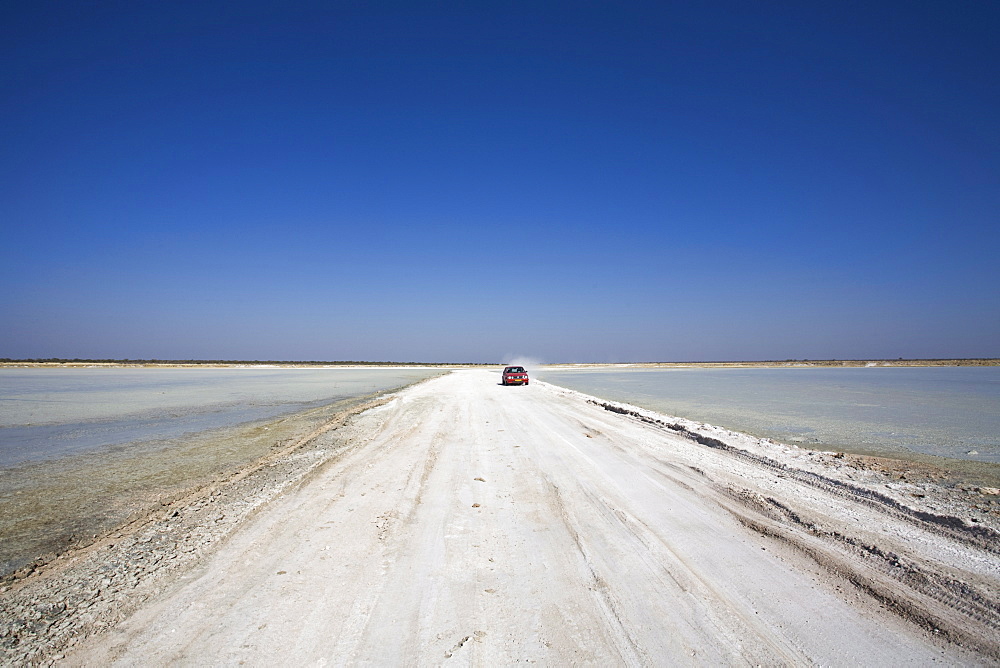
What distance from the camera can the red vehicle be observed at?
3281cm

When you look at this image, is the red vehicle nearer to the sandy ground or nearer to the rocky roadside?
the sandy ground

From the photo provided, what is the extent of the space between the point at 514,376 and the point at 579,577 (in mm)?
29163

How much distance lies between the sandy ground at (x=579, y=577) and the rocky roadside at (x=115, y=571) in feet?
0.29

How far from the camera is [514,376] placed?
3297 centimetres

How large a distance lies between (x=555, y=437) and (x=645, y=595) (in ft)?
23.2

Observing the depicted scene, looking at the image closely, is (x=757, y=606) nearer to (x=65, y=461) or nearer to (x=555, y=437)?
(x=555, y=437)

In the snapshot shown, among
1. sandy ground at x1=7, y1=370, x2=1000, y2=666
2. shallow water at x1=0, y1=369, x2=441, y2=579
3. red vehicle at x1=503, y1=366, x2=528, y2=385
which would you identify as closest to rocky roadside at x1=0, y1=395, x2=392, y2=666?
sandy ground at x1=7, y1=370, x2=1000, y2=666

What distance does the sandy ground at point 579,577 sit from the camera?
2.88 meters

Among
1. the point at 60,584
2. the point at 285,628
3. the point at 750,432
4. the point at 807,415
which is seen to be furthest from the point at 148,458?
the point at 807,415

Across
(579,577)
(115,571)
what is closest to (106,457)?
(115,571)

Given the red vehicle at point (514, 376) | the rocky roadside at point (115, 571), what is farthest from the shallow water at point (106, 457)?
the red vehicle at point (514, 376)

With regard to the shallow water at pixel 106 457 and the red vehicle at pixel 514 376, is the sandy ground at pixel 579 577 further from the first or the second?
the red vehicle at pixel 514 376

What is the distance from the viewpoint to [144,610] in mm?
3305

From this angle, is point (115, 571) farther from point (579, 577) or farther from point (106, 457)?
point (106, 457)
